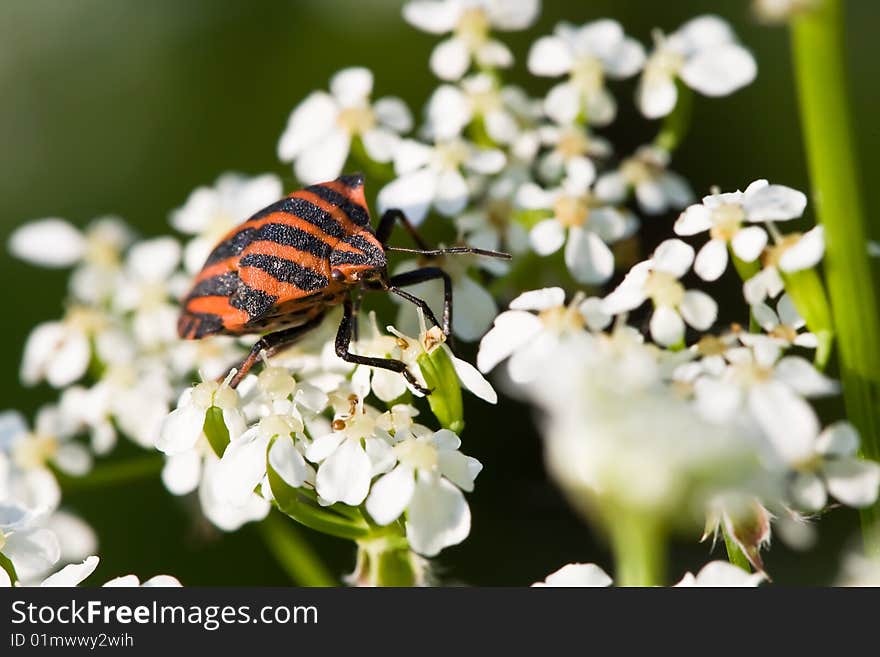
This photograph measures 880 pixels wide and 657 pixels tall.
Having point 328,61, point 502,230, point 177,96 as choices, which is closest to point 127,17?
point 177,96

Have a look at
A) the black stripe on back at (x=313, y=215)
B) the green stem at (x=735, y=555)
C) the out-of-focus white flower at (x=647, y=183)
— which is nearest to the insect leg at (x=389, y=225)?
the black stripe on back at (x=313, y=215)

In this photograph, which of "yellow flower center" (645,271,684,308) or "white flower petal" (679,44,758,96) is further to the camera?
"white flower petal" (679,44,758,96)

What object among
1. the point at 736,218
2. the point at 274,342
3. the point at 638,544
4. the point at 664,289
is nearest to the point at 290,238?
the point at 274,342

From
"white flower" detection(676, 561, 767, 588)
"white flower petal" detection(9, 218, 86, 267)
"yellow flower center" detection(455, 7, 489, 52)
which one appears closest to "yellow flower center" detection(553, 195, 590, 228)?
"yellow flower center" detection(455, 7, 489, 52)

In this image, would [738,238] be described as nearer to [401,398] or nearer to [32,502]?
[401,398]

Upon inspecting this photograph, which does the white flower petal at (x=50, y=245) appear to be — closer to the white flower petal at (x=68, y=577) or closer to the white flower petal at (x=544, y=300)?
the white flower petal at (x=68, y=577)

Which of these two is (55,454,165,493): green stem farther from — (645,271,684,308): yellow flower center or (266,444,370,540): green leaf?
(645,271,684,308): yellow flower center
